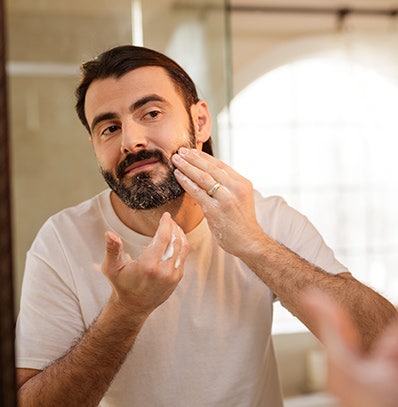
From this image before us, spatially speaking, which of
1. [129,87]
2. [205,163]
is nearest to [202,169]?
[205,163]

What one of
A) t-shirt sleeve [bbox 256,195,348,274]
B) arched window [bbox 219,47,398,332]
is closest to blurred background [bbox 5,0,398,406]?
arched window [bbox 219,47,398,332]

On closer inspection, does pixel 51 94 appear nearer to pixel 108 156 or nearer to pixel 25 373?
pixel 108 156

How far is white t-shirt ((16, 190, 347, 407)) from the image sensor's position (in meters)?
0.63

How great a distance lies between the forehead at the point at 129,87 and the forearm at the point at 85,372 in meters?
0.21

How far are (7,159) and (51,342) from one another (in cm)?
26

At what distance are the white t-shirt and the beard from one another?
0.17ft

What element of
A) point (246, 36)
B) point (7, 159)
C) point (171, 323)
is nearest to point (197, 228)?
point (171, 323)

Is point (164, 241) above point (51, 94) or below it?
below

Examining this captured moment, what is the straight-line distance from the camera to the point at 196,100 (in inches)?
27.0

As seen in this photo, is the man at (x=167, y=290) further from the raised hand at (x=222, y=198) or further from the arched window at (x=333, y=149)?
the arched window at (x=333, y=149)

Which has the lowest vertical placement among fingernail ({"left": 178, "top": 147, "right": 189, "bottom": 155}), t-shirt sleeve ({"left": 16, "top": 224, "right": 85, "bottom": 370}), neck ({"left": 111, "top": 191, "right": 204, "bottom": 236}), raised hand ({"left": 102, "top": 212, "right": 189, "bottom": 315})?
t-shirt sleeve ({"left": 16, "top": 224, "right": 85, "bottom": 370})

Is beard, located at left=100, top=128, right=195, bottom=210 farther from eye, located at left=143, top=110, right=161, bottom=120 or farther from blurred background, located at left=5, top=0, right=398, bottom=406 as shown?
blurred background, located at left=5, top=0, right=398, bottom=406

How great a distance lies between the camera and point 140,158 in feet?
2.02

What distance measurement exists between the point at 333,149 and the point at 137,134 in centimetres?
150
